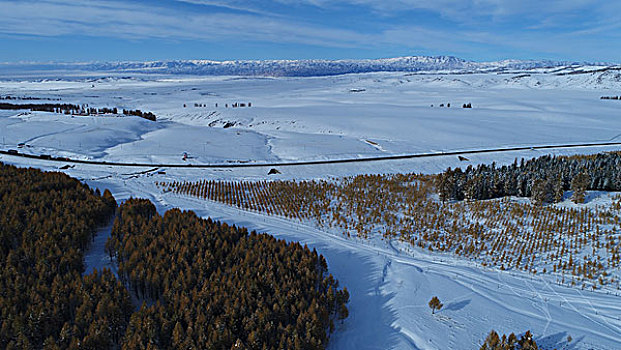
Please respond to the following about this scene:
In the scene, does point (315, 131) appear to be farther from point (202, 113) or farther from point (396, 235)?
point (396, 235)

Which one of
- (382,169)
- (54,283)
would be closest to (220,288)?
(54,283)

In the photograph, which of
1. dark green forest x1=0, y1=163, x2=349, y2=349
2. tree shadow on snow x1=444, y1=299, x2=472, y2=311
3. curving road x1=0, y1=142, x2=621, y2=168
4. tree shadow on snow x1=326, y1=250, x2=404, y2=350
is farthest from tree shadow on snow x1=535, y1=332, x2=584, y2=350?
curving road x1=0, y1=142, x2=621, y2=168

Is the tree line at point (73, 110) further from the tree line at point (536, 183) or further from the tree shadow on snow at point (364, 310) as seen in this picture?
the tree shadow on snow at point (364, 310)

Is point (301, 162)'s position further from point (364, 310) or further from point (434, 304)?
point (434, 304)

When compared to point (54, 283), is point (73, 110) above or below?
above

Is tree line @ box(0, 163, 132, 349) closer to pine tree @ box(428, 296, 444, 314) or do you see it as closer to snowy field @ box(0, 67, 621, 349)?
snowy field @ box(0, 67, 621, 349)

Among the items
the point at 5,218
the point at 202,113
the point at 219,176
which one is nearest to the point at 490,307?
the point at 5,218

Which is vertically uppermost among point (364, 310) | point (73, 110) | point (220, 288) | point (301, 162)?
point (73, 110)

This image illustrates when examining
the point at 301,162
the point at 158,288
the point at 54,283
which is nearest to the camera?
the point at 54,283

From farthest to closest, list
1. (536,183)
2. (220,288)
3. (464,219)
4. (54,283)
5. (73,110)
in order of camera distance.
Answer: (73,110) → (536,183) → (464,219) → (220,288) → (54,283)
